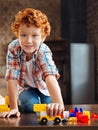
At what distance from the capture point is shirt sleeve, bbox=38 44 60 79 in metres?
1.66

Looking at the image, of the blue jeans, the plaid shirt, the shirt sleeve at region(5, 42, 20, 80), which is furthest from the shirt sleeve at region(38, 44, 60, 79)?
the blue jeans

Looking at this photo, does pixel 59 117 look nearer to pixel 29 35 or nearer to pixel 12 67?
pixel 29 35

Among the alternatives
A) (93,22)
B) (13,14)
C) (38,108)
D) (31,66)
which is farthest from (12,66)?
(13,14)

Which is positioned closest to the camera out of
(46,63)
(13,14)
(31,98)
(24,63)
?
(46,63)

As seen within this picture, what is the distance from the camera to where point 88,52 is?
568 centimetres

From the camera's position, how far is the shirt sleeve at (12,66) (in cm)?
171

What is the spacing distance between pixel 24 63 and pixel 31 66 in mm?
39

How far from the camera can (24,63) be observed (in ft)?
6.00

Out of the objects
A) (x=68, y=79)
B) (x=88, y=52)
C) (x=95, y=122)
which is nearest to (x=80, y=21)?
(x=88, y=52)

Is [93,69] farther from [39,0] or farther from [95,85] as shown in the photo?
[39,0]

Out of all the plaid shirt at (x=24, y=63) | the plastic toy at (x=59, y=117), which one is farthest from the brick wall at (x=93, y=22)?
the plastic toy at (x=59, y=117)

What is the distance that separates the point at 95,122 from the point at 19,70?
2.26 ft

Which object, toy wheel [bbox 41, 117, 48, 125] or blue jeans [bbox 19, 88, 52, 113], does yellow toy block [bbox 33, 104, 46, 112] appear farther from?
blue jeans [bbox 19, 88, 52, 113]

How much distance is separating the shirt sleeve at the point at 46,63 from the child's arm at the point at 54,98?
3cm
